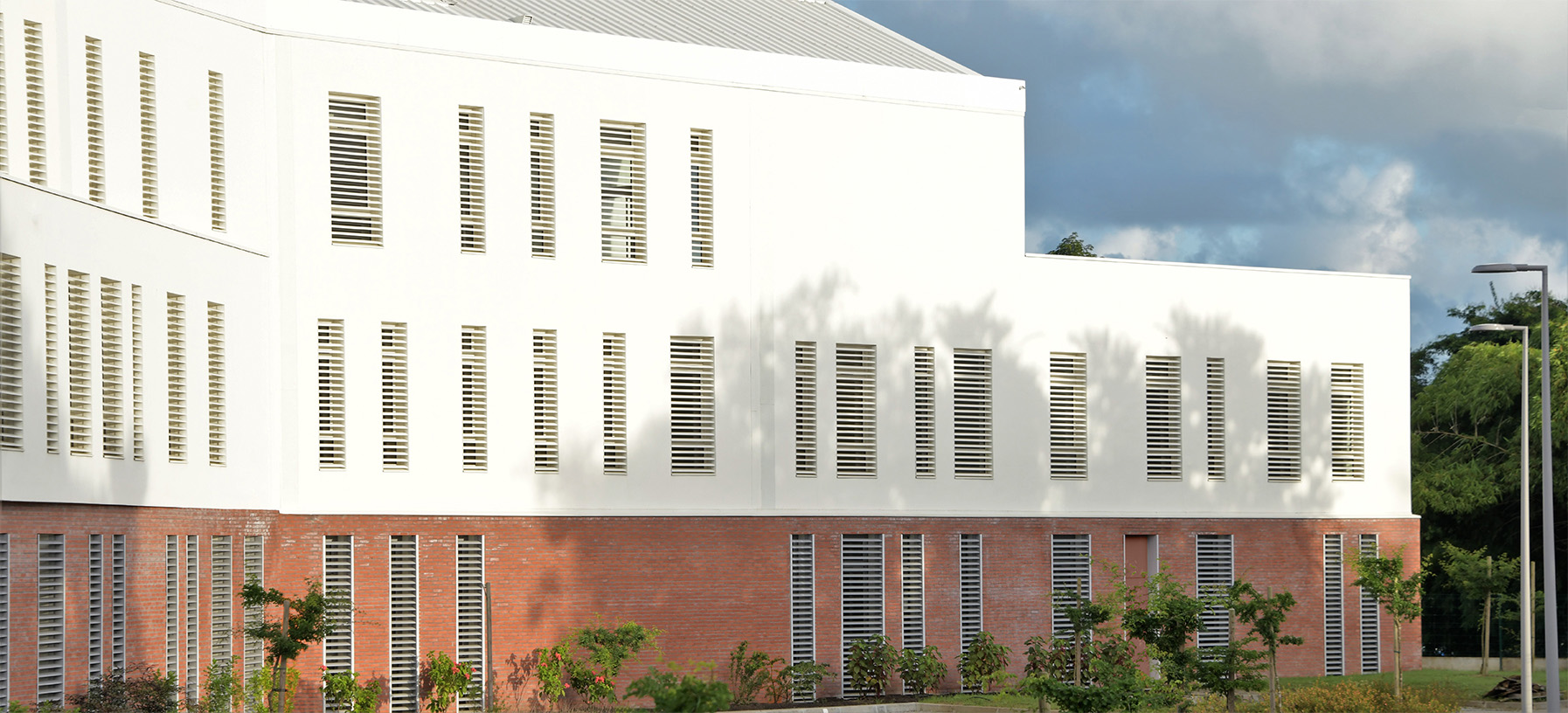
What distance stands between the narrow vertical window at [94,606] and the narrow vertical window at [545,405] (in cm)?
939

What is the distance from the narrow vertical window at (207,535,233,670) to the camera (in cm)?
2716

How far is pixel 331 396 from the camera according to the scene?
98.3ft

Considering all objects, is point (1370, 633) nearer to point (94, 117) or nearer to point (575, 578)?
point (575, 578)

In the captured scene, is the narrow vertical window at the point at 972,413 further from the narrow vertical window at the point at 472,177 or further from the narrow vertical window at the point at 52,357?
the narrow vertical window at the point at 52,357

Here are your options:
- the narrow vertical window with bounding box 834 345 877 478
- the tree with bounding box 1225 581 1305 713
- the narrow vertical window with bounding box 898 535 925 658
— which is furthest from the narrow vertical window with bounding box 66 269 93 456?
the tree with bounding box 1225 581 1305 713

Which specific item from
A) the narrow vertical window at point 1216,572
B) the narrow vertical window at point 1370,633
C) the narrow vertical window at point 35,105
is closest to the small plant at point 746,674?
the narrow vertical window at point 1216,572

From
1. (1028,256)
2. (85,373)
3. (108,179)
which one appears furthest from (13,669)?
(1028,256)

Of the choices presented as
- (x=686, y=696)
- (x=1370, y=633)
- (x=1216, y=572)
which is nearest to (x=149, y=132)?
(x=686, y=696)

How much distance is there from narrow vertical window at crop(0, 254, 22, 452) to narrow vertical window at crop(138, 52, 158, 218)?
4.61 m

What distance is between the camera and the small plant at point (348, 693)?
95.6 feet

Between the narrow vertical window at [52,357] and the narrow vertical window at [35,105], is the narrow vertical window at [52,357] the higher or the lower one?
the lower one

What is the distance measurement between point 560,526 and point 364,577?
3659mm

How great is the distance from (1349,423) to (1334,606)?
163 inches

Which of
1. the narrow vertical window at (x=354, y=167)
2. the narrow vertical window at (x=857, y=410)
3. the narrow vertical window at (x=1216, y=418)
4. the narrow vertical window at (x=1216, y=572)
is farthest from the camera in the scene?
the narrow vertical window at (x=1216, y=418)
